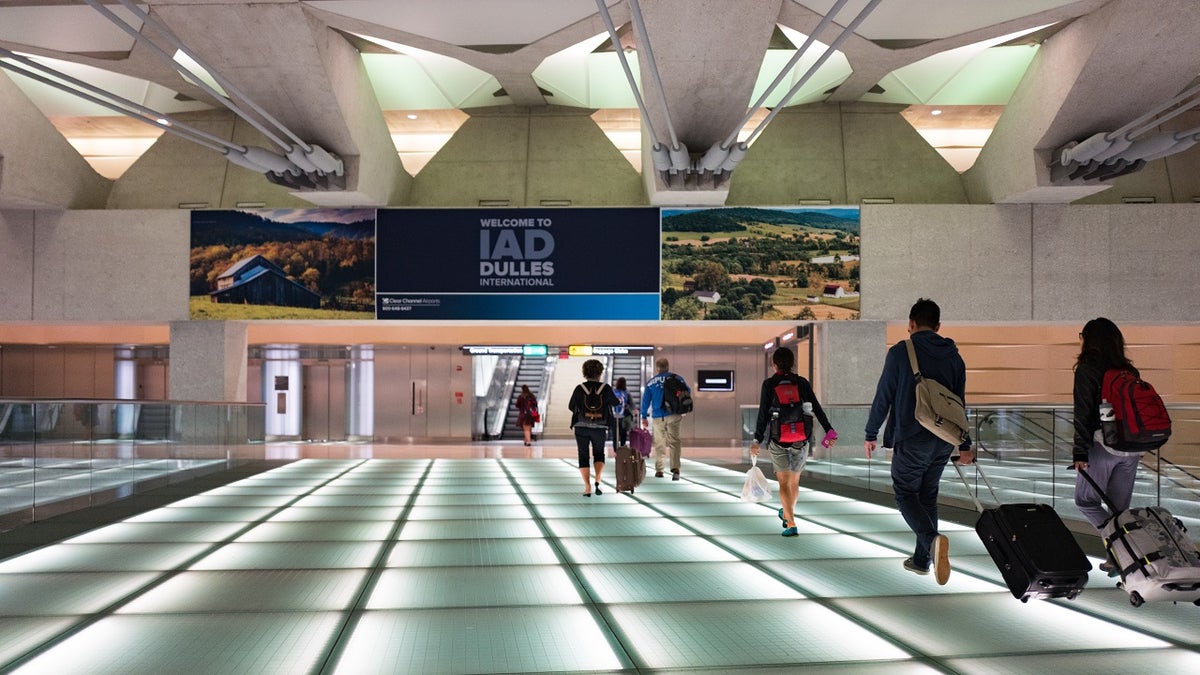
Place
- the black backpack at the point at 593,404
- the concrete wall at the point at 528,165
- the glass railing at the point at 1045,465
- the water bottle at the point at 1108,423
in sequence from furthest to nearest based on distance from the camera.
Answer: the concrete wall at the point at 528,165
the black backpack at the point at 593,404
the glass railing at the point at 1045,465
the water bottle at the point at 1108,423

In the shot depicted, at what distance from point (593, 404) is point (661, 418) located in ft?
10.9

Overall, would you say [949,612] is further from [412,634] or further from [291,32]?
[291,32]

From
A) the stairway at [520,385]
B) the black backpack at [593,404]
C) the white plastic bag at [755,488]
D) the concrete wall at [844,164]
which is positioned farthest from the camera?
the stairway at [520,385]

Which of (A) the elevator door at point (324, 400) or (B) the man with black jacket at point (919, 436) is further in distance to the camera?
(A) the elevator door at point (324, 400)

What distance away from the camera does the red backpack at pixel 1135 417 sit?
472 centimetres

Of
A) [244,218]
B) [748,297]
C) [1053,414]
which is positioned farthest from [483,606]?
[244,218]

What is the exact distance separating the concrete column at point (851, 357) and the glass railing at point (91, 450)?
1114 cm

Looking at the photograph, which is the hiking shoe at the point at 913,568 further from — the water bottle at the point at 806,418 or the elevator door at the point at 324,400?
the elevator door at the point at 324,400

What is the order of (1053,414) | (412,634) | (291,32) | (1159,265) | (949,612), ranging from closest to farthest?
(412,634), (949,612), (1053,414), (291,32), (1159,265)

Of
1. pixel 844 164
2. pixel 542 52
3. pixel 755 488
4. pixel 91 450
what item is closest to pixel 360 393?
pixel 542 52

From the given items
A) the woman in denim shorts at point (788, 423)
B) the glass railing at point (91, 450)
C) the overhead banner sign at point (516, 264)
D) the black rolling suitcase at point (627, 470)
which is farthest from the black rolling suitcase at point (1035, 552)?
the overhead banner sign at point (516, 264)

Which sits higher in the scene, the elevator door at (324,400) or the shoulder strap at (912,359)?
the shoulder strap at (912,359)

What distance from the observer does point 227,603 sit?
4676 mm

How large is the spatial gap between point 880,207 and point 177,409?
12.7 metres
